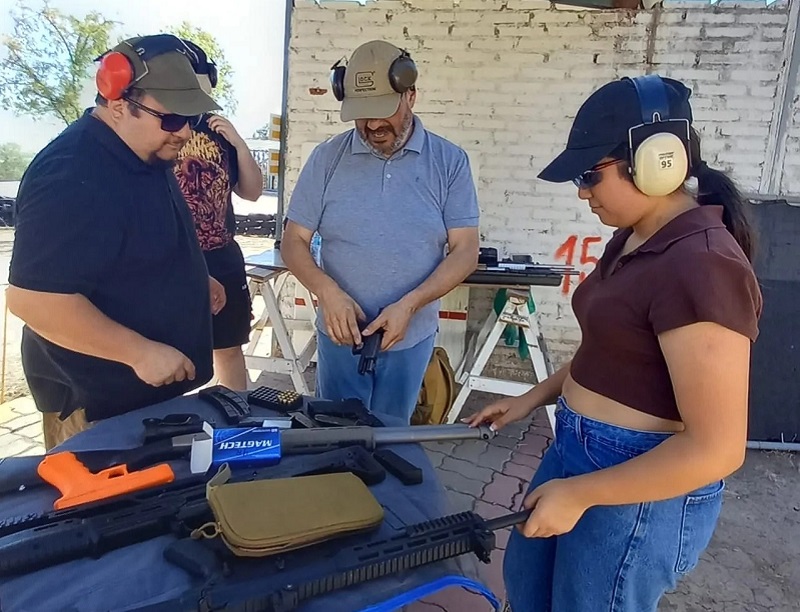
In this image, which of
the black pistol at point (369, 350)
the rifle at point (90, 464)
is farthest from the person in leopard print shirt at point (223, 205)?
the rifle at point (90, 464)

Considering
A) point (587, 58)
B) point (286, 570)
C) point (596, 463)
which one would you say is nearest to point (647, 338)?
point (596, 463)

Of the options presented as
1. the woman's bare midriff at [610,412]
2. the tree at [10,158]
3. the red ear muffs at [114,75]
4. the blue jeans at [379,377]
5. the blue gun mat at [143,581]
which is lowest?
the blue jeans at [379,377]

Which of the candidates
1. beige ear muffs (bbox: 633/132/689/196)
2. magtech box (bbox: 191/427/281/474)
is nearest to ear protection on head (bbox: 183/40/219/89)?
magtech box (bbox: 191/427/281/474)

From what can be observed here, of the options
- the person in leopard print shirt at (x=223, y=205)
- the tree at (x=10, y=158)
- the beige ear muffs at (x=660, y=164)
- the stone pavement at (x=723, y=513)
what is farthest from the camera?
the tree at (x=10, y=158)

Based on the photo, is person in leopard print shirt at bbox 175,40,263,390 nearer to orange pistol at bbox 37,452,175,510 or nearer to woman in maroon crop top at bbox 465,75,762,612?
orange pistol at bbox 37,452,175,510

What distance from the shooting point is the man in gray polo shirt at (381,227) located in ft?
6.62

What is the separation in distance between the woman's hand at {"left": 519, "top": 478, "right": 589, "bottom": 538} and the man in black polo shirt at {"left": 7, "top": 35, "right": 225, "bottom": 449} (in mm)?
943

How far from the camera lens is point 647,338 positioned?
105 cm

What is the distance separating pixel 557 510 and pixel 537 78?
3679mm

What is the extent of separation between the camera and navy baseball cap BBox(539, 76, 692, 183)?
107 cm

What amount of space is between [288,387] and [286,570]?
3.65 meters

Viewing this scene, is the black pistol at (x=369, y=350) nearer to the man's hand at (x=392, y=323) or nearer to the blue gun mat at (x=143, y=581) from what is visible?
the man's hand at (x=392, y=323)

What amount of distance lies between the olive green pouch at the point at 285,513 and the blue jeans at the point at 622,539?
0.42 metres

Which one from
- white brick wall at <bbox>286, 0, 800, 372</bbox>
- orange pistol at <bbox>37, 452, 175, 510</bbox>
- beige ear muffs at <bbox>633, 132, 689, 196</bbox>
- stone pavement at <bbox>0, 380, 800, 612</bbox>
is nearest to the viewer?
beige ear muffs at <bbox>633, 132, 689, 196</bbox>
